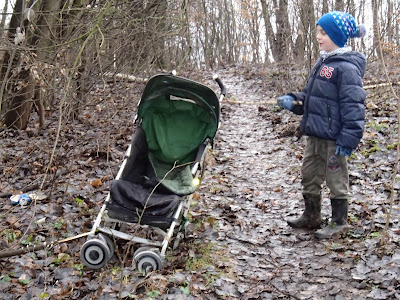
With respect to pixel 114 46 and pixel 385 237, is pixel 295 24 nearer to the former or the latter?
pixel 114 46

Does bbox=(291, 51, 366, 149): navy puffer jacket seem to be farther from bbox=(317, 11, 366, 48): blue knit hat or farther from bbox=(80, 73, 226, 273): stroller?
bbox=(80, 73, 226, 273): stroller

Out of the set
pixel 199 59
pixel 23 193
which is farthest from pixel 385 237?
pixel 199 59

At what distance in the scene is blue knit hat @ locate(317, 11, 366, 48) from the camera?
4.52m

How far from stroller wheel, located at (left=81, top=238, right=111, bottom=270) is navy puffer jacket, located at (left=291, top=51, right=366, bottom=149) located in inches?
102

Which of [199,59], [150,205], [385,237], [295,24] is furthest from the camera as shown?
[199,59]

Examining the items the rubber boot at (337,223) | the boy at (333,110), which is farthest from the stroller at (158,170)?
the rubber boot at (337,223)

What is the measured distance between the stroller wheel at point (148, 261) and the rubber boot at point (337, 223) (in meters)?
1.96

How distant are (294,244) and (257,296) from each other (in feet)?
4.16

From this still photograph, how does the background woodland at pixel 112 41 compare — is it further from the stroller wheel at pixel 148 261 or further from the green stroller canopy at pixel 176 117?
the stroller wheel at pixel 148 261

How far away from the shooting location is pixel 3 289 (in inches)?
148

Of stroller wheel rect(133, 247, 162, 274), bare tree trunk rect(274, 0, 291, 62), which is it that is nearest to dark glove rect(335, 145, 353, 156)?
stroller wheel rect(133, 247, 162, 274)

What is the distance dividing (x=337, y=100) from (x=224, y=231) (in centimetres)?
204

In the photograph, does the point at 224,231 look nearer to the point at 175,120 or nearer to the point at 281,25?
the point at 175,120

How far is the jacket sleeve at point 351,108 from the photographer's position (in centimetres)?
441
